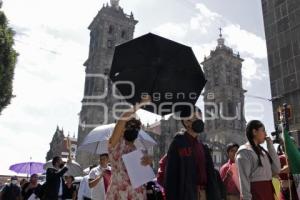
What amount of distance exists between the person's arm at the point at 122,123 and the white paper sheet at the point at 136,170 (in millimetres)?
199

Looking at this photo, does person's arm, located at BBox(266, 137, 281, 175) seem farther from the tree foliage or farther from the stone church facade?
the stone church facade

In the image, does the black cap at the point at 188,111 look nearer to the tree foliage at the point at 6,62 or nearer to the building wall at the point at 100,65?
the tree foliage at the point at 6,62

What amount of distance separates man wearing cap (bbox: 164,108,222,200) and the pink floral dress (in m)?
0.35

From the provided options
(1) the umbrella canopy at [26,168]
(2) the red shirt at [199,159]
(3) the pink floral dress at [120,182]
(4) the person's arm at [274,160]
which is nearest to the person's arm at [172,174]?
(2) the red shirt at [199,159]

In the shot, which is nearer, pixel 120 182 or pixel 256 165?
pixel 120 182

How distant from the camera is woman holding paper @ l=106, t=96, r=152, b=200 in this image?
3.57m

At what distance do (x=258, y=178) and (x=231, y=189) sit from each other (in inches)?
59.7

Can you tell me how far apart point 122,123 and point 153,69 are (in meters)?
1.05

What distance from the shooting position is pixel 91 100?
4031cm

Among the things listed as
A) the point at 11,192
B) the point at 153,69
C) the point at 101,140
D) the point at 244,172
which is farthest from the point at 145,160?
the point at 11,192

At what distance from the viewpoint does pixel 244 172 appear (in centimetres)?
390

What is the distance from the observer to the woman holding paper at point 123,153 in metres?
3.57

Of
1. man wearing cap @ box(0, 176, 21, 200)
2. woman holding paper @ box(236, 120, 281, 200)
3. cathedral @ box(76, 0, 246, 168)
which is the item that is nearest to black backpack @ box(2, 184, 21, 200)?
man wearing cap @ box(0, 176, 21, 200)

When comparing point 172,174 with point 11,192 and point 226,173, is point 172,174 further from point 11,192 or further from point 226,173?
point 11,192
